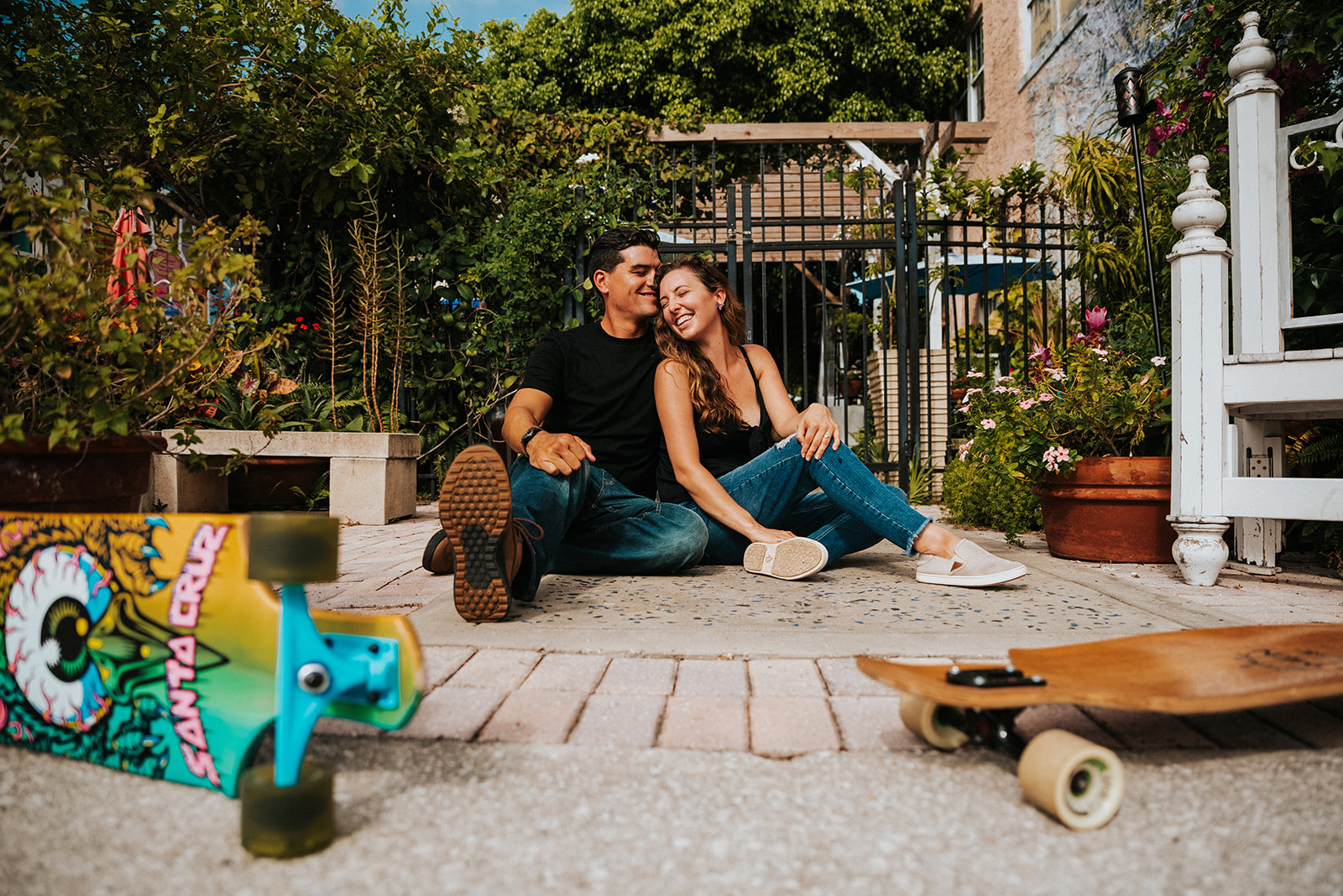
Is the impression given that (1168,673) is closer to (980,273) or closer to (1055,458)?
(1055,458)

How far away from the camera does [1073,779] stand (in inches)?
43.7

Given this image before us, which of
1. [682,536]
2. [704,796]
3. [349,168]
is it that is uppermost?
[349,168]

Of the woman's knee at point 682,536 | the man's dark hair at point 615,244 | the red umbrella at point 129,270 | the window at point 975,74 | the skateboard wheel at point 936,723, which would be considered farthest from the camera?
the window at point 975,74

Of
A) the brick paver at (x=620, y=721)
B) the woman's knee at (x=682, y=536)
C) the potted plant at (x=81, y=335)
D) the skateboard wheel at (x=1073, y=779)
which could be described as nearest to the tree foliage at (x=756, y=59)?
the woman's knee at (x=682, y=536)

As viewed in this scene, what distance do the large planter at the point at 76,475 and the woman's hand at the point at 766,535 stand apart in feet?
5.63

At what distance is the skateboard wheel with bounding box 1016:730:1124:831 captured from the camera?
3.40ft

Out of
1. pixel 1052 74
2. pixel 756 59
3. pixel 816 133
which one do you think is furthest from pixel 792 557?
pixel 756 59

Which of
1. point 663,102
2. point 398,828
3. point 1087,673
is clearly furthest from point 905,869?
point 663,102

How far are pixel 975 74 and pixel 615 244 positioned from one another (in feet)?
39.6

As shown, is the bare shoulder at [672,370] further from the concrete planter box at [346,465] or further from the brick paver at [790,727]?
the concrete planter box at [346,465]

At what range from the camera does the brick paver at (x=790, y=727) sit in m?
1.29

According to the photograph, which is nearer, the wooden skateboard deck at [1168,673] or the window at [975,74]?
the wooden skateboard deck at [1168,673]

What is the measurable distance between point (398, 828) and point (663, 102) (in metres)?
15.2

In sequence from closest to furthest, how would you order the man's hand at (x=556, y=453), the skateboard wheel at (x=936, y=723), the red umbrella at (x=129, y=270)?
the skateboard wheel at (x=936, y=723) < the red umbrella at (x=129, y=270) < the man's hand at (x=556, y=453)
